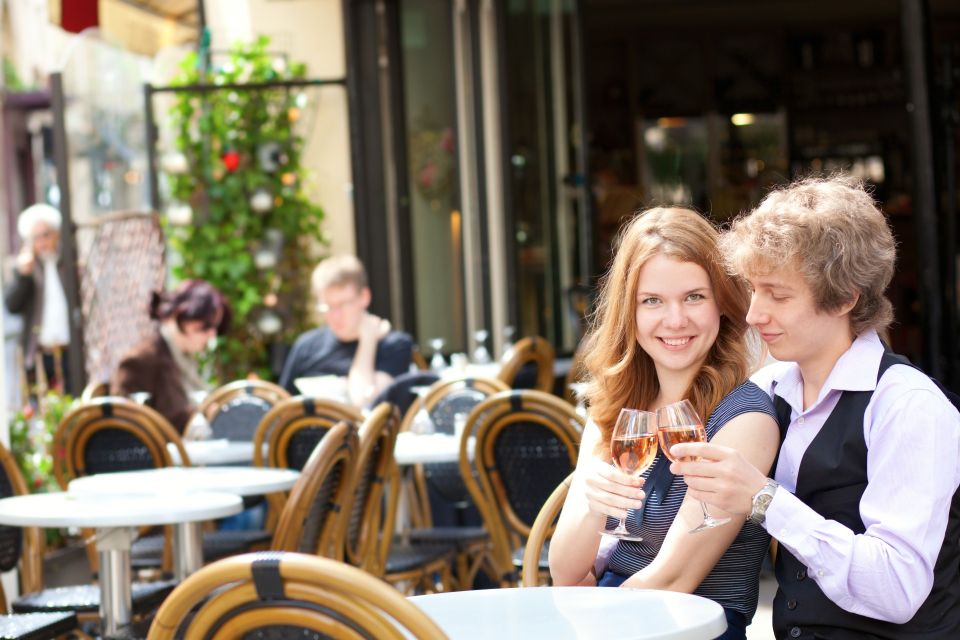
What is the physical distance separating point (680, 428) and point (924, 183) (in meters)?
3.54

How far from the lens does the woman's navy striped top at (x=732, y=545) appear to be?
2.33 m

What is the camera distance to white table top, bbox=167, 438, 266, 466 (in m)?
4.98

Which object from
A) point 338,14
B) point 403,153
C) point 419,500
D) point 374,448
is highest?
point 338,14

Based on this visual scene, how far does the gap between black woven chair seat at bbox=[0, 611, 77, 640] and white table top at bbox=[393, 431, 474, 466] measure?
48.3 inches

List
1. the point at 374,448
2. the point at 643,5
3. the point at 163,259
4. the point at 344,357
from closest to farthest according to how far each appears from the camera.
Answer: the point at 374,448 → the point at 344,357 → the point at 163,259 → the point at 643,5

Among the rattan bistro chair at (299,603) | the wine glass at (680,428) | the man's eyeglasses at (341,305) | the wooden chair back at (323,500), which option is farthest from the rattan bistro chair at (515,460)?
the rattan bistro chair at (299,603)

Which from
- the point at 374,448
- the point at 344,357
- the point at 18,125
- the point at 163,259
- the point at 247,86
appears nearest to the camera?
the point at 374,448

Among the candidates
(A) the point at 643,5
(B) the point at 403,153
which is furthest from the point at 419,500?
(A) the point at 643,5

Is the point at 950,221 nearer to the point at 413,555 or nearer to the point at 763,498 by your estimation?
the point at 413,555

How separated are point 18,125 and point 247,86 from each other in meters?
6.43

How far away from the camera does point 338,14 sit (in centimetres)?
899

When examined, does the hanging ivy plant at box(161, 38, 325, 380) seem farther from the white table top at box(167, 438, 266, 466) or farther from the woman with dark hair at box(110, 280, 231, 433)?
the white table top at box(167, 438, 266, 466)

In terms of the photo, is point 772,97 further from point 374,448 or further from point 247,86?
point 374,448

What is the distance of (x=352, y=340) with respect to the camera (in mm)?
6332
